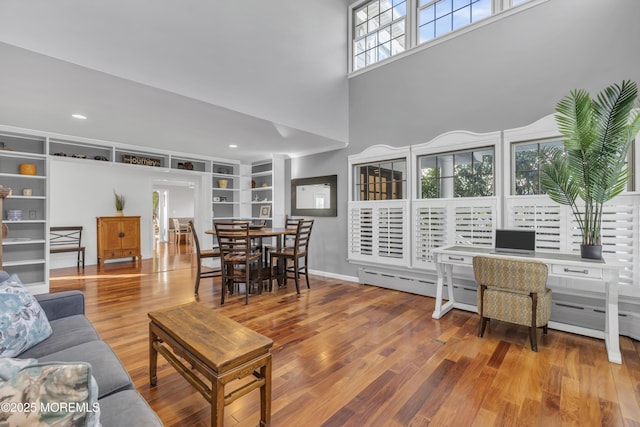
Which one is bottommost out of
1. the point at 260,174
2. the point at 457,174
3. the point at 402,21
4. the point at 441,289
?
the point at 441,289

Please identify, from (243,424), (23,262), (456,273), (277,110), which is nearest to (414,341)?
(456,273)

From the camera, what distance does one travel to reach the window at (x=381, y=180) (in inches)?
179

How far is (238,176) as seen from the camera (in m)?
6.90

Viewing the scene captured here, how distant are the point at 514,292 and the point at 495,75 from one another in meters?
2.58

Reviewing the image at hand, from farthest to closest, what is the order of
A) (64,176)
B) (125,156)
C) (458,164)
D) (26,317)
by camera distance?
(64,176), (125,156), (458,164), (26,317)

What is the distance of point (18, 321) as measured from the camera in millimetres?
1572

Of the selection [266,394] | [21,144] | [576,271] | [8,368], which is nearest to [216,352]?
[266,394]

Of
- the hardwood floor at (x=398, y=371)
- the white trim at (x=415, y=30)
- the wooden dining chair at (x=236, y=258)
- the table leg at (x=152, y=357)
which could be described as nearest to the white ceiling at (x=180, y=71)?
the white trim at (x=415, y=30)

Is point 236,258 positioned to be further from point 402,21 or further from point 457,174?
point 402,21

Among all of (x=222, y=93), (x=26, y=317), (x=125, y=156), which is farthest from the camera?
(x=125, y=156)

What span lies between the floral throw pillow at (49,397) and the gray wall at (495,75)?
4182mm

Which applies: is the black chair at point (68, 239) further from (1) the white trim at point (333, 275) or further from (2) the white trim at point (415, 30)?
(2) the white trim at point (415, 30)

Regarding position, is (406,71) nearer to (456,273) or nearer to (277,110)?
(277,110)

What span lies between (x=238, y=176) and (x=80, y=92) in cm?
403
